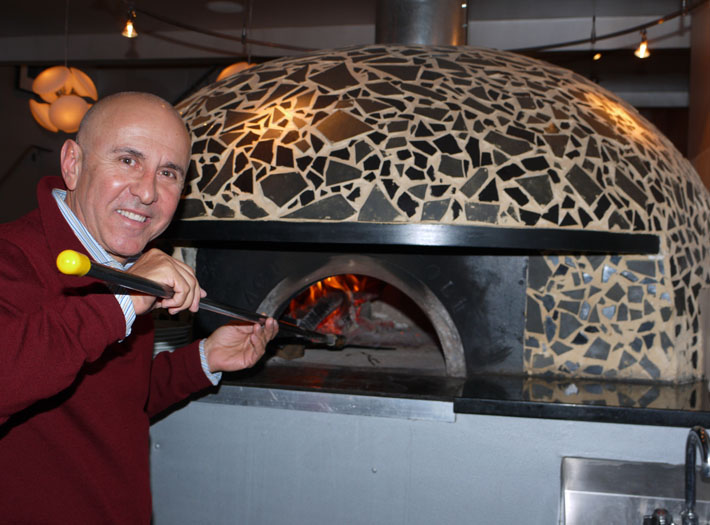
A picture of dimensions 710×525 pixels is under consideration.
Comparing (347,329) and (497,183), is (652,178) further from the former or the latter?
(347,329)

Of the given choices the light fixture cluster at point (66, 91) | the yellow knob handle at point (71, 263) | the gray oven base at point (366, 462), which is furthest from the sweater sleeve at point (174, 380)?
the light fixture cluster at point (66, 91)

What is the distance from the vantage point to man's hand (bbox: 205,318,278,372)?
68.2 inches

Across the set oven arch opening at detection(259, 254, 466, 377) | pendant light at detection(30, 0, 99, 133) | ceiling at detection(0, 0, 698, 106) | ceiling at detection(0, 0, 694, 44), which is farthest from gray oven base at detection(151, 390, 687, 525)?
ceiling at detection(0, 0, 694, 44)

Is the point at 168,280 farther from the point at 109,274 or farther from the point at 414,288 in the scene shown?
the point at 414,288

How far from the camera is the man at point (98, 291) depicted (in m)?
1.14

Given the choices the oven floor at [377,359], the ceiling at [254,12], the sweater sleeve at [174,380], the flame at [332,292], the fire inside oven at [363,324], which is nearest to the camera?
the sweater sleeve at [174,380]

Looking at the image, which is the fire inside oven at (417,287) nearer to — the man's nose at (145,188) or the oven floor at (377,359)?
the oven floor at (377,359)

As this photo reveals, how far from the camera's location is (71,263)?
2.51 feet

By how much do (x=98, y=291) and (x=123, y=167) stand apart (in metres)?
0.25

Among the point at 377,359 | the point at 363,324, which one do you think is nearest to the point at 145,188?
the point at 377,359

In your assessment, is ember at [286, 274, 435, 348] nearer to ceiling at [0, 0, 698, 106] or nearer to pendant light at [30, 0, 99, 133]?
pendant light at [30, 0, 99, 133]

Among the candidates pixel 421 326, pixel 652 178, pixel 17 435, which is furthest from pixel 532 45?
pixel 17 435

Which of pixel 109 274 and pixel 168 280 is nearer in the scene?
pixel 109 274

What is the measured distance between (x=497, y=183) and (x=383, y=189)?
34 centimetres
